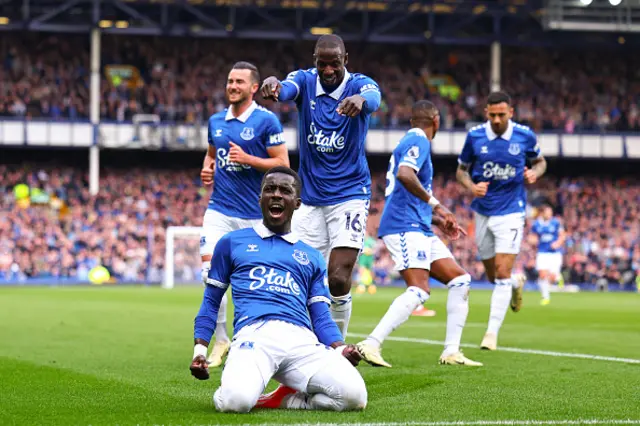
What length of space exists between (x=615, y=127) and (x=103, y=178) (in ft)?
70.2

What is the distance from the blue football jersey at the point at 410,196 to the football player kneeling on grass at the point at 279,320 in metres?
3.41

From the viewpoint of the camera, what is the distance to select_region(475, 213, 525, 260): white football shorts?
11836 mm

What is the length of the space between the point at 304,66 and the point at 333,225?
38.7 metres

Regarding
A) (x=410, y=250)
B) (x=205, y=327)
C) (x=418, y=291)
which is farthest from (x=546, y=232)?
(x=205, y=327)

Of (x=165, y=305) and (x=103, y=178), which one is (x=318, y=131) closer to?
(x=165, y=305)

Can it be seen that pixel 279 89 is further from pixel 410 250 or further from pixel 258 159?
pixel 410 250

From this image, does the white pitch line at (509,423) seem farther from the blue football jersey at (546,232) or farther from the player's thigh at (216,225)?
the blue football jersey at (546,232)

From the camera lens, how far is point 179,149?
44031mm

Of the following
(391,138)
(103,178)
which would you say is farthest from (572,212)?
(103,178)

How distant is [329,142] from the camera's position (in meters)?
8.65

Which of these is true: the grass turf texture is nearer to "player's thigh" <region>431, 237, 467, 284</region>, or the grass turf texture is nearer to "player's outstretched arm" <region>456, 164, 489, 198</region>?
"player's thigh" <region>431, 237, 467, 284</region>

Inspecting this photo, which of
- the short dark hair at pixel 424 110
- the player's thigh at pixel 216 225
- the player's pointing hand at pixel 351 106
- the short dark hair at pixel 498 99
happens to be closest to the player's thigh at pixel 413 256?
the short dark hair at pixel 424 110

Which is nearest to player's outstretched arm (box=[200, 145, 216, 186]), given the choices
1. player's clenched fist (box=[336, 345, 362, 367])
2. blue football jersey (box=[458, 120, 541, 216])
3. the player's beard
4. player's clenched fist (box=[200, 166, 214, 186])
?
player's clenched fist (box=[200, 166, 214, 186])

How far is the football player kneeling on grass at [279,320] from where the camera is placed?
20.3 ft
